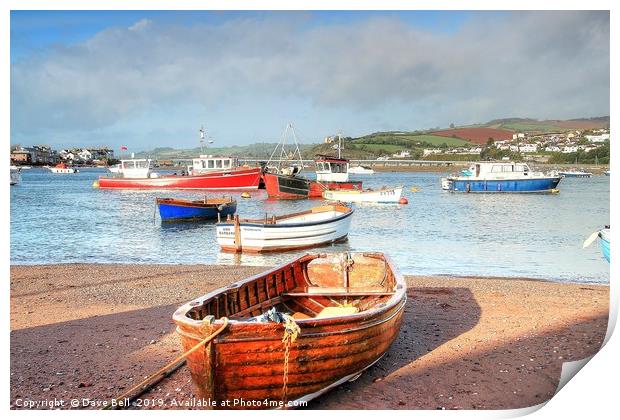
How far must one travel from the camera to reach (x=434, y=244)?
17.6 m

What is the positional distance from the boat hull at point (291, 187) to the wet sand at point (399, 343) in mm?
29096

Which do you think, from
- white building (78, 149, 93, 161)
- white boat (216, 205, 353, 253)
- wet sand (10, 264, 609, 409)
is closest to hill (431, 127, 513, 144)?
white boat (216, 205, 353, 253)

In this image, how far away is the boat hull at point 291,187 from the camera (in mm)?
39500

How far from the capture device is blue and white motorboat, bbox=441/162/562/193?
43.2 meters

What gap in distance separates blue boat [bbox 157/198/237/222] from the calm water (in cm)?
67

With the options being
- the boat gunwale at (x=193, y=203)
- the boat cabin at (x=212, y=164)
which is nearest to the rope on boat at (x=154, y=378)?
the boat gunwale at (x=193, y=203)

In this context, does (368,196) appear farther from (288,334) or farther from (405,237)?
(288,334)

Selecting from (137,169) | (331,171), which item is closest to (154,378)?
(331,171)

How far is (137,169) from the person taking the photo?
49188 millimetres

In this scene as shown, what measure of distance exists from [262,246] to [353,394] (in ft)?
Result: 33.2

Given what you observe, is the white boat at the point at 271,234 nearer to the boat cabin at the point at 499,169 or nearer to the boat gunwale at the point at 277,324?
the boat gunwale at the point at 277,324

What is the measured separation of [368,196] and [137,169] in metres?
23.3

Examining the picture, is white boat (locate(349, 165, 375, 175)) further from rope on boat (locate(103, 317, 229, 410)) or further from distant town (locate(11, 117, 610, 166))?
rope on boat (locate(103, 317, 229, 410))

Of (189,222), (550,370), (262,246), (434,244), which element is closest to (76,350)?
(550,370)
